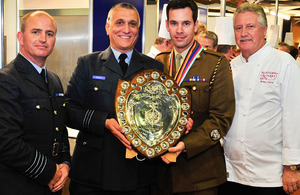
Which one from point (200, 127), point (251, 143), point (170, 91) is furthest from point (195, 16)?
point (251, 143)

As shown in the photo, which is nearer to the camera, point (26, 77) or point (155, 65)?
point (26, 77)

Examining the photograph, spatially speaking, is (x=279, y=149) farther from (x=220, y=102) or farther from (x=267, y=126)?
(x=220, y=102)

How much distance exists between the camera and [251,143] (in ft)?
6.45

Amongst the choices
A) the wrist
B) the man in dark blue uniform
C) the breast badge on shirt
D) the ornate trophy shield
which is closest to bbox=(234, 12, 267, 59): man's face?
the breast badge on shirt

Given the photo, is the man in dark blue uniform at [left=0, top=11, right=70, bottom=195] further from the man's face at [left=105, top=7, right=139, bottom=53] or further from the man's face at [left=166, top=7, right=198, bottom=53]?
the man's face at [left=166, top=7, right=198, bottom=53]

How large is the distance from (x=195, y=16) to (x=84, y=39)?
3313 millimetres

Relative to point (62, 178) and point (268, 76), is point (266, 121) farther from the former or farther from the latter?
point (62, 178)

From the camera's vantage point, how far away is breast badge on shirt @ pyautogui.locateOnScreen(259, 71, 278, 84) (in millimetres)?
1931

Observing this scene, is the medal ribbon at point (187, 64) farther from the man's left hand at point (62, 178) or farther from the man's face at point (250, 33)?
the man's left hand at point (62, 178)

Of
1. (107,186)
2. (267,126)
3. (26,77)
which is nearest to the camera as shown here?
(26,77)

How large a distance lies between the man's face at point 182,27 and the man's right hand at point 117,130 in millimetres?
587

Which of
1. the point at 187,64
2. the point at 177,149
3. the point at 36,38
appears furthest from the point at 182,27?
the point at 36,38

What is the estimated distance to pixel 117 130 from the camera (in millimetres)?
1677

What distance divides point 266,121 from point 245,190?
1.45 feet
